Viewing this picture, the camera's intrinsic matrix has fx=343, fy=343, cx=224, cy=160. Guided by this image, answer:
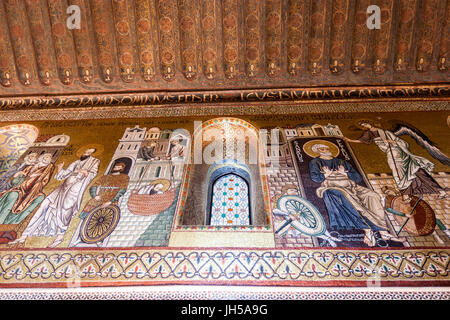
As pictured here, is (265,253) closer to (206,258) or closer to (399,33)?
(206,258)

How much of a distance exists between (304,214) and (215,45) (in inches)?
175

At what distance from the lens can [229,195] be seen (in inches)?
230

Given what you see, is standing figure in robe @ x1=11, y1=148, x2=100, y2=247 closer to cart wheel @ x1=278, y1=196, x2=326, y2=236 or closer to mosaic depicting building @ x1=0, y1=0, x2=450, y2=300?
mosaic depicting building @ x1=0, y1=0, x2=450, y2=300

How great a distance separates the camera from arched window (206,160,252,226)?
5397 millimetres

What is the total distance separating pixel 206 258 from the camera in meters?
4.18

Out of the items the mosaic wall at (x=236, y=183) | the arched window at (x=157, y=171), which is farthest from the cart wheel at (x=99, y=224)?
the arched window at (x=157, y=171)

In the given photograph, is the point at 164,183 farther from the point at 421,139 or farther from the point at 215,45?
the point at 421,139

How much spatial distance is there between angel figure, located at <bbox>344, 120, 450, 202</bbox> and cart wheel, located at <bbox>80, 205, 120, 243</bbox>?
4121mm

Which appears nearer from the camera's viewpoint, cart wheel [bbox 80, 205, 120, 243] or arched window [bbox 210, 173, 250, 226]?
cart wheel [bbox 80, 205, 120, 243]

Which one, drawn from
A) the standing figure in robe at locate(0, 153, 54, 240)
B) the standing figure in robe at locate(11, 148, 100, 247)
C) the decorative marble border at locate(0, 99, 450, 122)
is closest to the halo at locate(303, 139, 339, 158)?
the decorative marble border at locate(0, 99, 450, 122)

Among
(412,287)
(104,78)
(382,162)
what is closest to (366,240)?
(412,287)

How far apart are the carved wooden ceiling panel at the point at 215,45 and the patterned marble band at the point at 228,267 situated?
14.0 ft

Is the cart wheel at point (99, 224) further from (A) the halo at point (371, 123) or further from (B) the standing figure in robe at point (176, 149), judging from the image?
(A) the halo at point (371, 123)

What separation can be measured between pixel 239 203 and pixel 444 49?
5.64 meters
